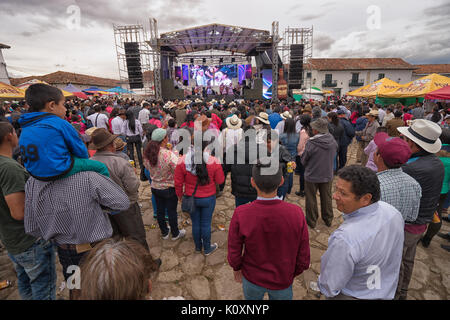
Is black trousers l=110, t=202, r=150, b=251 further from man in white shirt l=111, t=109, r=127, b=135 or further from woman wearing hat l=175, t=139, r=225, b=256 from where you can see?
man in white shirt l=111, t=109, r=127, b=135

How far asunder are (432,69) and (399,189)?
48663 millimetres

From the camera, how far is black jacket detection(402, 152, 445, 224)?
2145 mm

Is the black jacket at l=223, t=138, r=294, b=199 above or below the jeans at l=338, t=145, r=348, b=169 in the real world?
above

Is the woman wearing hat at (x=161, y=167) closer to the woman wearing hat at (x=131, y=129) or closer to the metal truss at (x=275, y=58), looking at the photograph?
the woman wearing hat at (x=131, y=129)

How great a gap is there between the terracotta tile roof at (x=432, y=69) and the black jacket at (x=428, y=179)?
46115mm

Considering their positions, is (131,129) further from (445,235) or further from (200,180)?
(445,235)

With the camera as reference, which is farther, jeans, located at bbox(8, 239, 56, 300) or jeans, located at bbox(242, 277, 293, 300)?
jeans, located at bbox(8, 239, 56, 300)

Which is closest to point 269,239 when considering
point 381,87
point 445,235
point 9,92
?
point 445,235

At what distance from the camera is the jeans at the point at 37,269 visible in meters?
1.98

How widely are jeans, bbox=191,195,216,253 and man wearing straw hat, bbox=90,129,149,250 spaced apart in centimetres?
78

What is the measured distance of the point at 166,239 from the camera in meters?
3.68

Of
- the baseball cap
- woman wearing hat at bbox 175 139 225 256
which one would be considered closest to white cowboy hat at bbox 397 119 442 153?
the baseball cap

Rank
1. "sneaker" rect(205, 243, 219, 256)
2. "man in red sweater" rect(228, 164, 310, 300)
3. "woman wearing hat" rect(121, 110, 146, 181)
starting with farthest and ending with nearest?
"woman wearing hat" rect(121, 110, 146, 181)
"sneaker" rect(205, 243, 219, 256)
"man in red sweater" rect(228, 164, 310, 300)

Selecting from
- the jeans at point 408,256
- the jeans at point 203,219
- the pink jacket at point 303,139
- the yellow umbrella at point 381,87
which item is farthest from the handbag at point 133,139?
the yellow umbrella at point 381,87
